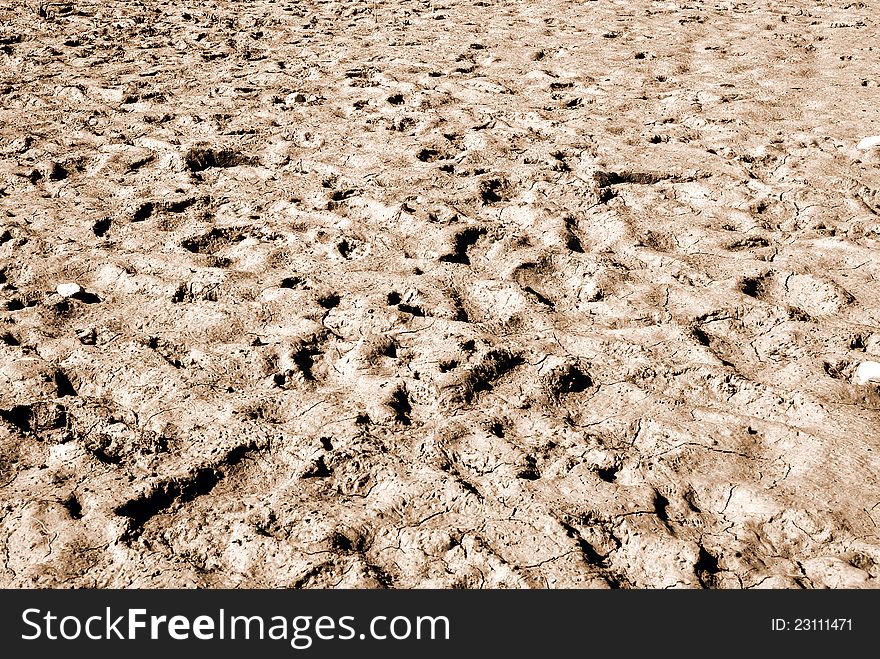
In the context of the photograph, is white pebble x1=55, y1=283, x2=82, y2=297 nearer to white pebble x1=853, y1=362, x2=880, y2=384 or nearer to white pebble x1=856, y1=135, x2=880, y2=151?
white pebble x1=853, y1=362, x2=880, y2=384

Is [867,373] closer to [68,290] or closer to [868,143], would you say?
[868,143]

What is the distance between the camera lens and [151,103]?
495 cm

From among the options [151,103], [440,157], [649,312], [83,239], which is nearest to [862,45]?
[440,157]

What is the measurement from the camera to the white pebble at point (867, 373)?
101 inches

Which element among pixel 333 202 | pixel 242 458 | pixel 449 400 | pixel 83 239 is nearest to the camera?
pixel 242 458

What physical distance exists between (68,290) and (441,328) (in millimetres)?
1448

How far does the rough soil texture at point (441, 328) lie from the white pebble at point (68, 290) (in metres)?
0.06

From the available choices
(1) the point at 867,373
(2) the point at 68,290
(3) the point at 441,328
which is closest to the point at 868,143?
(1) the point at 867,373

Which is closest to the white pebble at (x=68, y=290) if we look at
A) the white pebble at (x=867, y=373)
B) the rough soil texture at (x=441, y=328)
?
the rough soil texture at (x=441, y=328)

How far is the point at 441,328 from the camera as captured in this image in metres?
2.87

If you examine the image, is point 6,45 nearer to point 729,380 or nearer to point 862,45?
point 729,380

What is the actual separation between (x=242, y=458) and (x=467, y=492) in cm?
67

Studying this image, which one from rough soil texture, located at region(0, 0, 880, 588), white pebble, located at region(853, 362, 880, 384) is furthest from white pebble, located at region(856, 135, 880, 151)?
white pebble, located at region(853, 362, 880, 384)

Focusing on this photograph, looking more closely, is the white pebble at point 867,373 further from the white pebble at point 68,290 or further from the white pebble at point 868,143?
the white pebble at point 68,290
